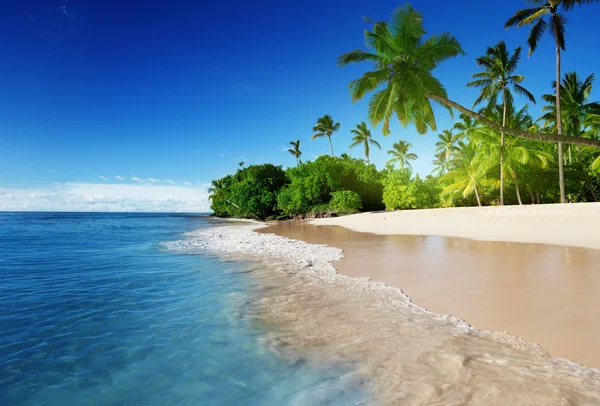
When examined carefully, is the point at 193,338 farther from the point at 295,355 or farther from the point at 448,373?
the point at 448,373

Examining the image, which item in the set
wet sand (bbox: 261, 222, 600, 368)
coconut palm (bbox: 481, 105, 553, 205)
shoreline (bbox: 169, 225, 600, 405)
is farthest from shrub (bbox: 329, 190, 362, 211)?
shoreline (bbox: 169, 225, 600, 405)

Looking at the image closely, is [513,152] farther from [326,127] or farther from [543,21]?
[326,127]

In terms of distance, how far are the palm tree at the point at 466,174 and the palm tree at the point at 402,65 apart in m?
17.0

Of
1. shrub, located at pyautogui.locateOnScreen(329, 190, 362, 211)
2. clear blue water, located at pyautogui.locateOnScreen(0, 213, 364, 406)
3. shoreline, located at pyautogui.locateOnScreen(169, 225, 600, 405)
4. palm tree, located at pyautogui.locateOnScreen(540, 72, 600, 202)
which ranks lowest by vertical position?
clear blue water, located at pyautogui.locateOnScreen(0, 213, 364, 406)

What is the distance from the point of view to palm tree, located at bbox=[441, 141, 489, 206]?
30208 millimetres

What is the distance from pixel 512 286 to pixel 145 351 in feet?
19.9

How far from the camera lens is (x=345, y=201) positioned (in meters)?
39.0

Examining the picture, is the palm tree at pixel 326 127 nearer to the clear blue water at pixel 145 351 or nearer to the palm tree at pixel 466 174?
the palm tree at pixel 466 174

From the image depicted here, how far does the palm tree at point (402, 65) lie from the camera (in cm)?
1369

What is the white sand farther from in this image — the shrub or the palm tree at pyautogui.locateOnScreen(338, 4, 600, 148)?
the shrub

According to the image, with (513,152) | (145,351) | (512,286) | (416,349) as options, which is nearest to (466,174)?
(513,152)

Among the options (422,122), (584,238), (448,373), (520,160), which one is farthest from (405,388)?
(520,160)

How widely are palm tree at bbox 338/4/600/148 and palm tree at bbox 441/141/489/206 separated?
17.0 metres

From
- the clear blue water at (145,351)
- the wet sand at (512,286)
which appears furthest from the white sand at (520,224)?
the clear blue water at (145,351)
